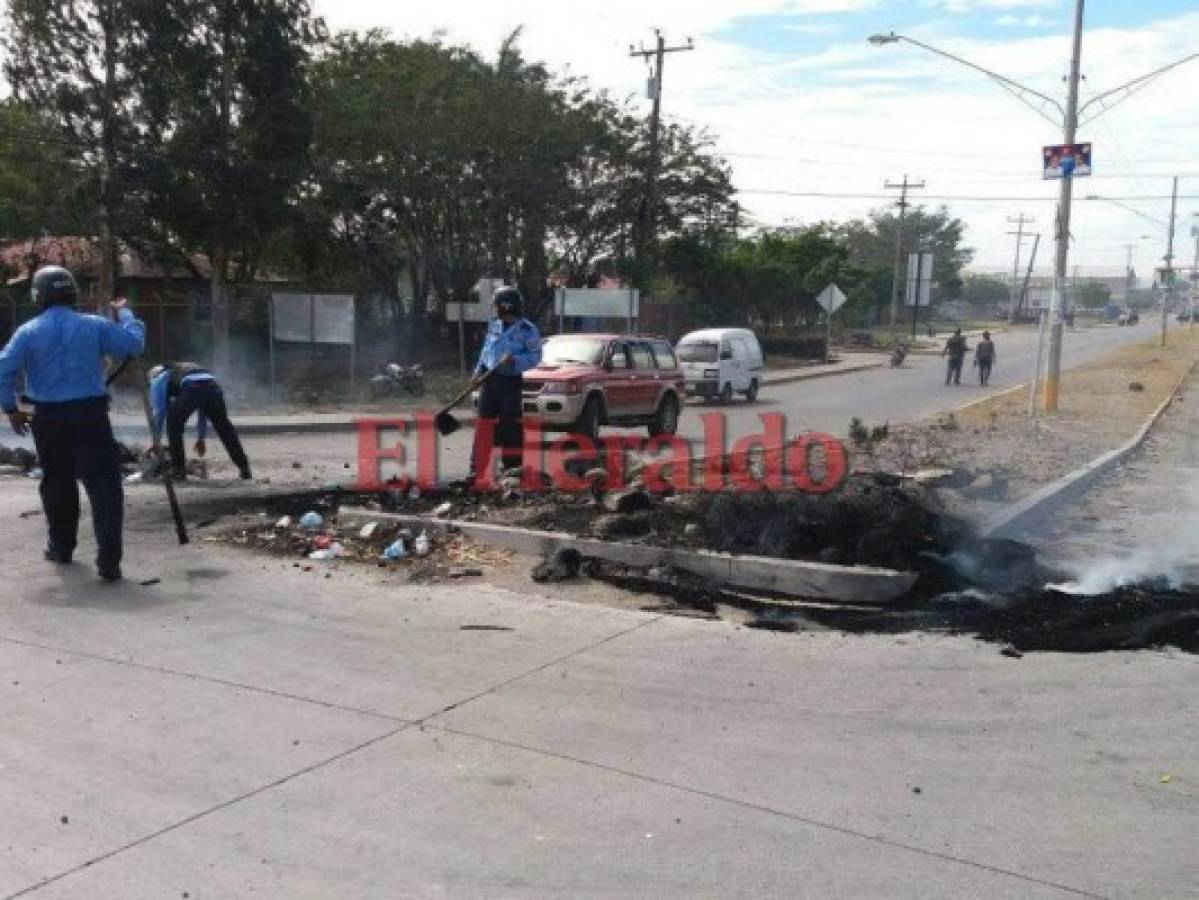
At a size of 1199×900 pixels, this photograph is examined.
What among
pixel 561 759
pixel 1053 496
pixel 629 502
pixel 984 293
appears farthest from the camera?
pixel 984 293

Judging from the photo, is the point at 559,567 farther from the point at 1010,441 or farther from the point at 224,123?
the point at 224,123

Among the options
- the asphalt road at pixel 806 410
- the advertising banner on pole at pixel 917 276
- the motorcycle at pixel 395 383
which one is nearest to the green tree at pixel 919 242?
the advertising banner on pole at pixel 917 276

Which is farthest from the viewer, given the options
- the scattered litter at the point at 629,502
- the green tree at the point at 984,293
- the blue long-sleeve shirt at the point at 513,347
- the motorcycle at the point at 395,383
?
the green tree at the point at 984,293

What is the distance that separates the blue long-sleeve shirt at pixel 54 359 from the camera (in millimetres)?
6938

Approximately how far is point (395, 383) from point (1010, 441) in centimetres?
1377

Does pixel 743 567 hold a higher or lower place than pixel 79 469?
lower

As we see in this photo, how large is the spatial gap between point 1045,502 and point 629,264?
25481mm

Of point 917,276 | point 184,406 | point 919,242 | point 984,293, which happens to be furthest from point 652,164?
point 984,293

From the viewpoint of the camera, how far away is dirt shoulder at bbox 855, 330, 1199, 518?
11.0 metres

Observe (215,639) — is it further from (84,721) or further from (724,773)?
(724,773)

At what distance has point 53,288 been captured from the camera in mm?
7020

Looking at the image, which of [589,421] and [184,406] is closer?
[184,406]

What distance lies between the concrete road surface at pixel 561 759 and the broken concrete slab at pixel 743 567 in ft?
2.13

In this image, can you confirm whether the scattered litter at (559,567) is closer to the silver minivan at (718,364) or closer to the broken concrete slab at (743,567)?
the broken concrete slab at (743,567)
